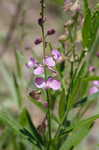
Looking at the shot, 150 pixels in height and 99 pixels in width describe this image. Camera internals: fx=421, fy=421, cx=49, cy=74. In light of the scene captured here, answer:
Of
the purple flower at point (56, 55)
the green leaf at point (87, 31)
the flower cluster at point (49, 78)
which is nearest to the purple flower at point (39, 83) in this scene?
the flower cluster at point (49, 78)

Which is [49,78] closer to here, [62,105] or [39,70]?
[39,70]

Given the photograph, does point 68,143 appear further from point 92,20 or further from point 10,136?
point 10,136

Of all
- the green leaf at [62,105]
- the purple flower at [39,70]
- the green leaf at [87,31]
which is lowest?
the green leaf at [62,105]

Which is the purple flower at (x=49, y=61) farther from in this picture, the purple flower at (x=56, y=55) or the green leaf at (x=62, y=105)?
the green leaf at (x=62, y=105)

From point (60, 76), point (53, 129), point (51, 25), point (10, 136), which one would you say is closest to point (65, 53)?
point (60, 76)

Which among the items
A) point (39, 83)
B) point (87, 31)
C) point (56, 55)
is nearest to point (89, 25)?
point (87, 31)

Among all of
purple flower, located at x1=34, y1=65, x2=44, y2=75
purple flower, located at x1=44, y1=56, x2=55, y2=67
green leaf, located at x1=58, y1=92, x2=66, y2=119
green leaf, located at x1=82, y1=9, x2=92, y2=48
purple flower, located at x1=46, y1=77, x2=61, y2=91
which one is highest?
green leaf, located at x1=82, y1=9, x2=92, y2=48

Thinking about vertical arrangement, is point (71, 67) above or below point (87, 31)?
below

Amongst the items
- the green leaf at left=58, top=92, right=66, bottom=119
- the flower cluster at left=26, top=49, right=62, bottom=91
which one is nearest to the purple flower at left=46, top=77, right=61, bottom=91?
the flower cluster at left=26, top=49, right=62, bottom=91

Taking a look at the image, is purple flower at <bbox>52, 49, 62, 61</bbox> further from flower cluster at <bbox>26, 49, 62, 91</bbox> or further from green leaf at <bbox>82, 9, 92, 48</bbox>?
green leaf at <bbox>82, 9, 92, 48</bbox>

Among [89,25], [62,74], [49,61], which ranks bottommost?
[62,74]

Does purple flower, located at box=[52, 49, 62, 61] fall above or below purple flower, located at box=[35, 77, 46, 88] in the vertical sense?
above
